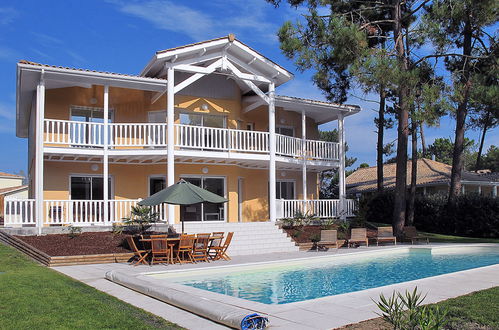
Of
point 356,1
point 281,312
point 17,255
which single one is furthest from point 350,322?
point 356,1

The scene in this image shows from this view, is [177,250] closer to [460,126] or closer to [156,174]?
[156,174]

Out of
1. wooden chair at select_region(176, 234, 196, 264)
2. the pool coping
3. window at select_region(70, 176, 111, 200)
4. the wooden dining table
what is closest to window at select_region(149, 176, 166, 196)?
window at select_region(70, 176, 111, 200)

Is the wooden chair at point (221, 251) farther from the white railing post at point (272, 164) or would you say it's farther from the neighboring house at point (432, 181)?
the neighboring house at point (432, 181)

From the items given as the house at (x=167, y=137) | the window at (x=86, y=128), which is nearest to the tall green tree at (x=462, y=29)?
the house at (x=167, y=137)

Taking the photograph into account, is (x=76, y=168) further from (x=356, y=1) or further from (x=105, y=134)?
(x=356, y=1)

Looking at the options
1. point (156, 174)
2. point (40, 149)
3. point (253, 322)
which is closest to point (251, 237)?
point (156, 174)

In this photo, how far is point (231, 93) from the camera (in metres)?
23.2

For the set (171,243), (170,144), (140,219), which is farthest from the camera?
(170,144)

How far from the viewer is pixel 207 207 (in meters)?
22.3

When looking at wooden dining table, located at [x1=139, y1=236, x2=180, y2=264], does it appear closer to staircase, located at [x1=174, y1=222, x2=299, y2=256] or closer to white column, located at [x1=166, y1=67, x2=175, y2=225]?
staircase, located at [x1=174, y1=222, x2=299, y2=256]

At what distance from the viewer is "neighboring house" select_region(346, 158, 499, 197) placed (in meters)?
34.2

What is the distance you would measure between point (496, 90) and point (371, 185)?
22184 mm

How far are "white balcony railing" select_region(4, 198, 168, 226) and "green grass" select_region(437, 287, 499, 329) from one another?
42.5ft

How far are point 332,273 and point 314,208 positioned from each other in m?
9.78
